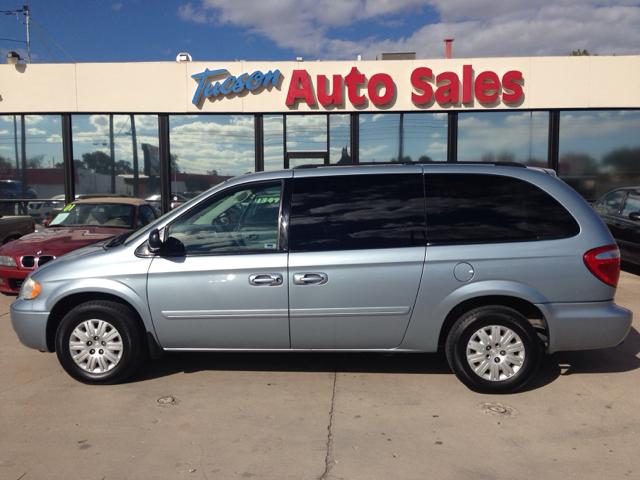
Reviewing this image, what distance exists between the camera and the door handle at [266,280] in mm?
4398

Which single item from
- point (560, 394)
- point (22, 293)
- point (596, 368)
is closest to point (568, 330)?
point (560, 394)

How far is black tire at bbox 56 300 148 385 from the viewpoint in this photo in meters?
4.57

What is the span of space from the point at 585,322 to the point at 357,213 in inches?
78.8

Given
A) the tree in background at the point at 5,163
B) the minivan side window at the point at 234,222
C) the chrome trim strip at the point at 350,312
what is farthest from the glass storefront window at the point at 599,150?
the tree in background at the point at 5,163

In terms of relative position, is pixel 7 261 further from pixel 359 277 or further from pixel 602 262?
pixel 602 262

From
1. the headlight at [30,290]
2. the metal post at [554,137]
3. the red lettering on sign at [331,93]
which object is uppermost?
the red lettering on sign at [331,93]

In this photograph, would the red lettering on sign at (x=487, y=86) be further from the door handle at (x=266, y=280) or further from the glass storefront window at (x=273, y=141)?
the door handle at (x=266, y=280)

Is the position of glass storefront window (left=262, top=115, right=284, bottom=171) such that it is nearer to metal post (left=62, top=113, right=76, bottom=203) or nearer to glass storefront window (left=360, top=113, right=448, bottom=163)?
glass storefront window (left=360, top=113, right=448, bottom=163)

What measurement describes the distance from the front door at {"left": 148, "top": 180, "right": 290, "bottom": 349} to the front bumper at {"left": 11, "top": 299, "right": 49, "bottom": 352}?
3.24 ft

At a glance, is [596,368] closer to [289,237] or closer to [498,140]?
[289,237]

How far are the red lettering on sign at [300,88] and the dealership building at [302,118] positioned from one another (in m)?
0.03

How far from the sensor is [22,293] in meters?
4.84

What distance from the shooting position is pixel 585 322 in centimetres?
432

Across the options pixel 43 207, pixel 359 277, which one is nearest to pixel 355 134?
pixel 43 207
